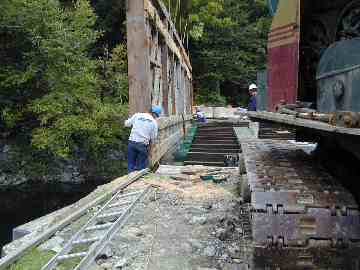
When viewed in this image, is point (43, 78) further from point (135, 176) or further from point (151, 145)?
point (135, 176)

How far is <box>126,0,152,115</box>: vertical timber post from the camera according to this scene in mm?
8578

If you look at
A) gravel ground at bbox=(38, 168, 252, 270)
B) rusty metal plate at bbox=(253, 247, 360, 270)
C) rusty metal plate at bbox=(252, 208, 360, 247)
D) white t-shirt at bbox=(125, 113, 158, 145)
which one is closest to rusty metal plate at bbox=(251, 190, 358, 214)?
rusty metal plate at bbox=(252, 208, 360, 247)

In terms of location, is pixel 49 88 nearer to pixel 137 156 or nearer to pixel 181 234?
pixel 137 156

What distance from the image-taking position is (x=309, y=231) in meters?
3.25

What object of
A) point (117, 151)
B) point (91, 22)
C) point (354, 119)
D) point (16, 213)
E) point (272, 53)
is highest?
point (91, 22)

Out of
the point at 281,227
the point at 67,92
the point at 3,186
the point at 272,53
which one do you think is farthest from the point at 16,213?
the point at 281,227

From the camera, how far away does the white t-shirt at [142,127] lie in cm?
884

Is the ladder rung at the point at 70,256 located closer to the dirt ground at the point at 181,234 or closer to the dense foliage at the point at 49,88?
the dirt ground at the point at 181,234

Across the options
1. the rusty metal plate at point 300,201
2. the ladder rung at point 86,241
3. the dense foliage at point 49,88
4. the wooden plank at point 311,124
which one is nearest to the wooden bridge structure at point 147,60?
the wooden plank at point 311,124

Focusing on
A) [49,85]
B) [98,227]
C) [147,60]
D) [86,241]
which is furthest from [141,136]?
[49,85]

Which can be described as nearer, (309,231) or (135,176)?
(309,231)

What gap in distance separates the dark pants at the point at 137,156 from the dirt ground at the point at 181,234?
79.0 inches

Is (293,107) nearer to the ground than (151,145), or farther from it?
farther from it

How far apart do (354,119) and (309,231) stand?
3.21 ft
